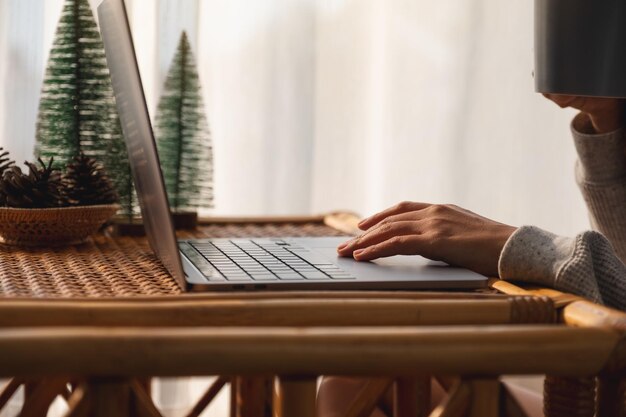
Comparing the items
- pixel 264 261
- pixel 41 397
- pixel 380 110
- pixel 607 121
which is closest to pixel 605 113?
pixel 607 121

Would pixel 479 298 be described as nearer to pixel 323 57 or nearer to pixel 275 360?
pixel 275 360

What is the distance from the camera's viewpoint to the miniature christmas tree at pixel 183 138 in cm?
124

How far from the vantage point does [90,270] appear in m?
0.85

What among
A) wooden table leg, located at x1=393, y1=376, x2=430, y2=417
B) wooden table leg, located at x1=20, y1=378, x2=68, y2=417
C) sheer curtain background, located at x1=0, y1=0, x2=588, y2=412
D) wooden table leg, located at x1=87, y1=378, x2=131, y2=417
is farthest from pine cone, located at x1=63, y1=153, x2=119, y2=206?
sheer curtain background, located at x1=0, y1=0, x2=588, y2=412

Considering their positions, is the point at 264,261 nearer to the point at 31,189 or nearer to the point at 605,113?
the point at 31,189

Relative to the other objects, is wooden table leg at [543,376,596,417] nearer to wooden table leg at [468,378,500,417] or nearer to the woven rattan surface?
wooden table leg at [468,378,500,417]

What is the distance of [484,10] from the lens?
2.02 metres

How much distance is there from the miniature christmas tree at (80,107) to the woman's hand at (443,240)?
44cm

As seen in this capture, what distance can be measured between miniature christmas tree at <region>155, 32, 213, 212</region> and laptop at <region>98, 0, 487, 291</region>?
252 mm

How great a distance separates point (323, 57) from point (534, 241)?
4.26ft

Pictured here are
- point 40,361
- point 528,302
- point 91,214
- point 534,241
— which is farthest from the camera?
point 91,214

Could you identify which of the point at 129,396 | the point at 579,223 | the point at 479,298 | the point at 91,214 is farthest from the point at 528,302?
the point at 579,223

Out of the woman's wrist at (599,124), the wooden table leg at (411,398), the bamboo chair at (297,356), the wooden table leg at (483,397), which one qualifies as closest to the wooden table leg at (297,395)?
the bamboo chair at (297,356)

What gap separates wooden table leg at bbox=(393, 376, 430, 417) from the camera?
39.7 inches
